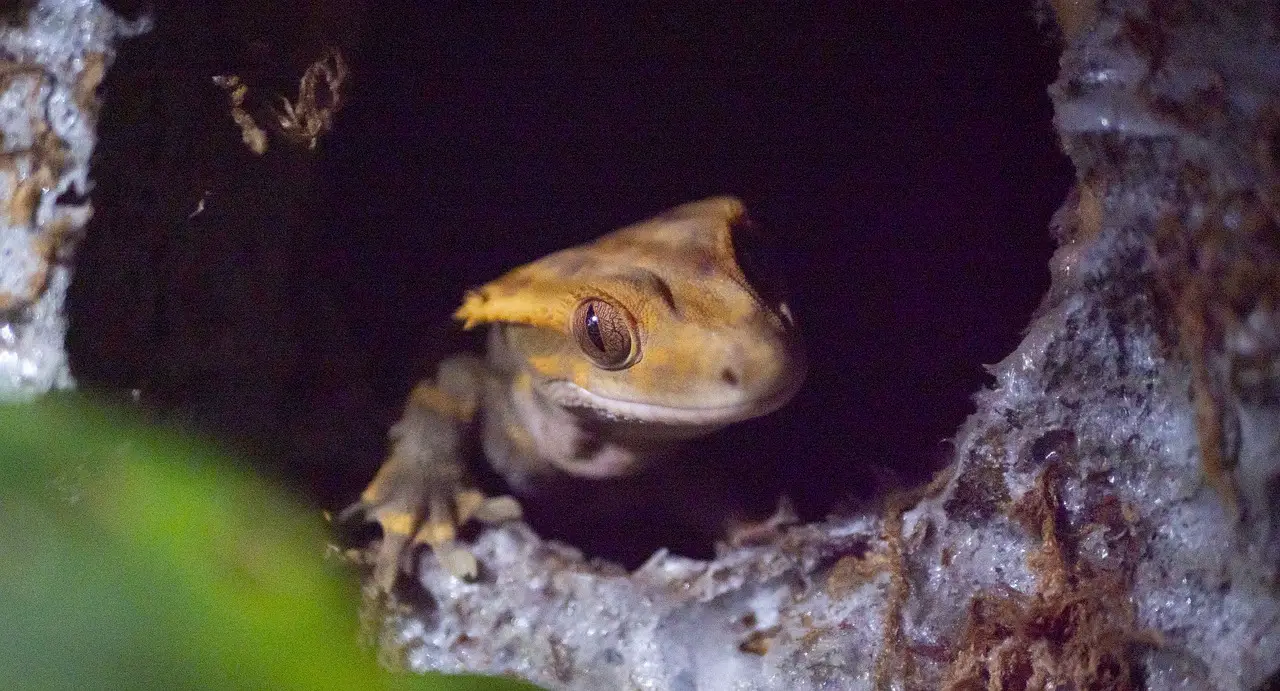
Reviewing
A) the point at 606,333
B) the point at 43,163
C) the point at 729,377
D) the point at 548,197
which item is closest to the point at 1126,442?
the point at 729,377

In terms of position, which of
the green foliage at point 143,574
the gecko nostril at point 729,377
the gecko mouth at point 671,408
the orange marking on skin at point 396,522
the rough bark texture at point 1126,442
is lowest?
the orange marking on skin at point 396,522

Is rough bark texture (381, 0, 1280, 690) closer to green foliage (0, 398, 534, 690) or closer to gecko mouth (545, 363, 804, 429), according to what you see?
gecko mouth (545, 363, 804, 429)

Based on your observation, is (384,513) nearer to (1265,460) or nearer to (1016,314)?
(1016,314)

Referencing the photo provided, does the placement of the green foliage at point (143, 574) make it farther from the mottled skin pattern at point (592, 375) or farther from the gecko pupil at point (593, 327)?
the gecko pupil at point (593, 327)

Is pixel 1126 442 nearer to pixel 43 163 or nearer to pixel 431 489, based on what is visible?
pixel 431 489

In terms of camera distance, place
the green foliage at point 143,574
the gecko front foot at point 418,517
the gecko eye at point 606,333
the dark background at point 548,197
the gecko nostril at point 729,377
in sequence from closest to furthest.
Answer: the green foliage at point 143,574, the dark background at point 548,197, the gecko nostril at point 729,377, the gecko eye at point 606,333, the gecko front foot at point 418,517

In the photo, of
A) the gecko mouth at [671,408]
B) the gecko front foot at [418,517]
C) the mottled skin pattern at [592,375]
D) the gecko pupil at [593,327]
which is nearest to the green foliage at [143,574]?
the gecko front foot at [418,517]

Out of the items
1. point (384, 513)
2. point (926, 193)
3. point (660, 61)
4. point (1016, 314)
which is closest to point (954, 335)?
point (1016, 314)
